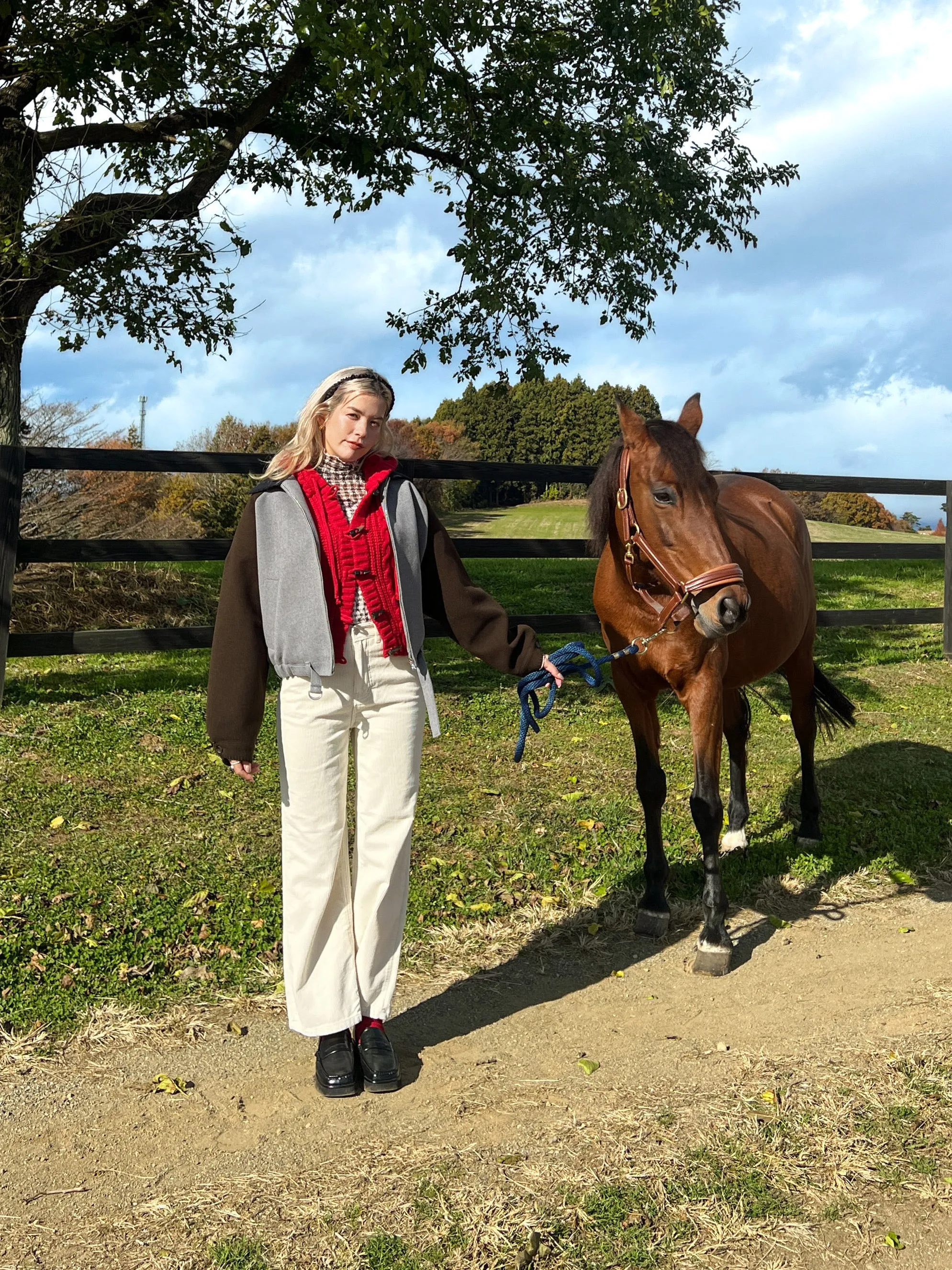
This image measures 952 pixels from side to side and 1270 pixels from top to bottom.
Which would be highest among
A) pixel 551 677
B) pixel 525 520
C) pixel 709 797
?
pixel 525 520

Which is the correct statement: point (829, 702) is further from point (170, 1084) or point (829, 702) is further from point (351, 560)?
point (170, 1084)

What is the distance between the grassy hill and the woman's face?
11.3 m

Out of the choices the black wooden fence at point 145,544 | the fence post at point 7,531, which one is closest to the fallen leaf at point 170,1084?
the black wooden fence at point 145,544

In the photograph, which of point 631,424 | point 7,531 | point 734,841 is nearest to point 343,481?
point 631,424

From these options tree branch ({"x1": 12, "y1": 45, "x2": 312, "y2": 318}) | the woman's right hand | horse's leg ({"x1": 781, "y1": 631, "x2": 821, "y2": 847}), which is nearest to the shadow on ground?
horse's leg ({"x1": 781, "y1": 631, "x2": 821, "y2": 847})

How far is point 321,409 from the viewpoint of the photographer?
3.36 meters

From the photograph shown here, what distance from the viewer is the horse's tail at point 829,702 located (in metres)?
6.60

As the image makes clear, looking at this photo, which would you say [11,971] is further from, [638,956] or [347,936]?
[638,956]

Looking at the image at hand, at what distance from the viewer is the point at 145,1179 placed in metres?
3.05

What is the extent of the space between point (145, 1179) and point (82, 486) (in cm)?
1030

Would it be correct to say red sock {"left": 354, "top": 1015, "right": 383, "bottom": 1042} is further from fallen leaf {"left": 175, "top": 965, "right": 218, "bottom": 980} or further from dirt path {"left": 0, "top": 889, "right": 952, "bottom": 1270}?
fallen leaf {"left": 175, "top": 965, "right": 218, "bottom": 980}

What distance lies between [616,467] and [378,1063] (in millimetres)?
2505

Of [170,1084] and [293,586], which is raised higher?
[293,586]

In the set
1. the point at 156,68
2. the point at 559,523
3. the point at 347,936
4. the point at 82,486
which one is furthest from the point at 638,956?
the point at 559,523
